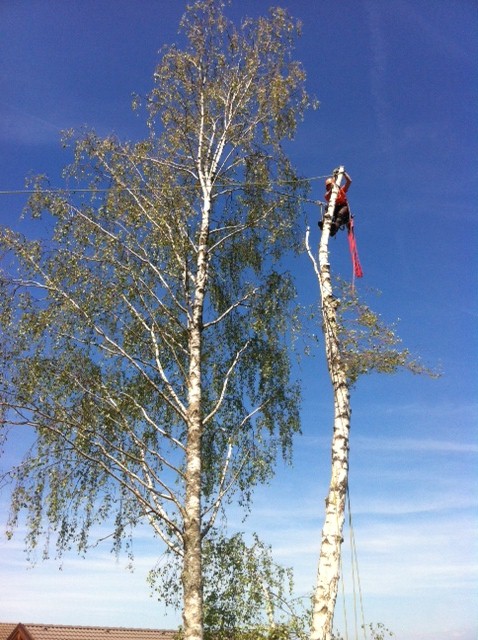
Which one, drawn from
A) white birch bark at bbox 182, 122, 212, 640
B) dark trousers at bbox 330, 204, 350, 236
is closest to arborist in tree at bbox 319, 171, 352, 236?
dark trousers at bbox 330, 204, 350, 236

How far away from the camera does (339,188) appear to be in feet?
35.2

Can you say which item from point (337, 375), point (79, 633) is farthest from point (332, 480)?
point (79, 633)

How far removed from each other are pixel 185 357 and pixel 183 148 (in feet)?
15.3

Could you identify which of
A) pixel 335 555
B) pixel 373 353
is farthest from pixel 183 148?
pixel 335 555

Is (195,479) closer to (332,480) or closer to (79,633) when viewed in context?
(332,480)

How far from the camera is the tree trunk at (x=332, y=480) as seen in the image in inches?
285

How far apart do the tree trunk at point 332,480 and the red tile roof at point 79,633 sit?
1472cm

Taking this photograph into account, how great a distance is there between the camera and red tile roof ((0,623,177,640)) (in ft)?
64.2

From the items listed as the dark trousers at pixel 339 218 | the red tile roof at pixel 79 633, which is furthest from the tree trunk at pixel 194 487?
the red tile roof at pixel 79 633

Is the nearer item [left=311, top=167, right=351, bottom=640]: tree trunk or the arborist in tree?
[left=311, top=167, right=351, bottom=640]: tree trunk

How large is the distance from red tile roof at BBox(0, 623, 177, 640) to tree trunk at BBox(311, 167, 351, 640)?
14.7 metres

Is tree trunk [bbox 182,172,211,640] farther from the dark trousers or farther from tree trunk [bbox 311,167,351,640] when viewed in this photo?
the dark trousers

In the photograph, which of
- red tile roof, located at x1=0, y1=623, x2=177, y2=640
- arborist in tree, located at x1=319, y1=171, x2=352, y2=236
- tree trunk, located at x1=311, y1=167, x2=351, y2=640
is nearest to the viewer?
tree trunk, located at x1=311, y1=167, x2=351, y2=640

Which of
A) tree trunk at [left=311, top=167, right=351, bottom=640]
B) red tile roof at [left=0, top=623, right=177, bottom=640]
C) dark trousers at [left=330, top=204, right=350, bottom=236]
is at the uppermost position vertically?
dark trousers at [left=330, top=204, right=350, bottom=236]
